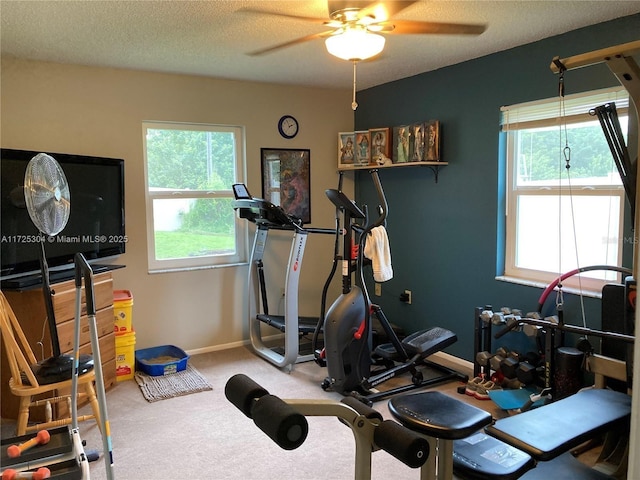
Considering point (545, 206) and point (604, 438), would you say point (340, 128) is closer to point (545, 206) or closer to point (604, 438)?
point (545, 206)

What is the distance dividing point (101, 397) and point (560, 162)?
2.96 metres

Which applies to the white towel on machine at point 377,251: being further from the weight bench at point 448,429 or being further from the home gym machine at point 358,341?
the weight bench at point 448,429

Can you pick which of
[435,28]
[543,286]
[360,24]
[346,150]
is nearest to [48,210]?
[360,24]

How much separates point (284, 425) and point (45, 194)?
193cm

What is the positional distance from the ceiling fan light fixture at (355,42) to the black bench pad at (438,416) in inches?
67.5

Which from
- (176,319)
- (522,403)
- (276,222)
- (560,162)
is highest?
(560,162)

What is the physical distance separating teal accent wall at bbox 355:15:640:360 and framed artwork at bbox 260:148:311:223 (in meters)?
0.73

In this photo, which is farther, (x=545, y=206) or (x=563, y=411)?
(x=545, y=206)

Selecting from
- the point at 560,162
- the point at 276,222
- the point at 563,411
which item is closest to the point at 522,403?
the point at 563,411

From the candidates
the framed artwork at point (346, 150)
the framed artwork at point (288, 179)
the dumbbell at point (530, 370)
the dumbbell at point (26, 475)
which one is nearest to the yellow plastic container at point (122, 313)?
the framed artwork at point (288, 179)

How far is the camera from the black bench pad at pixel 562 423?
171cm

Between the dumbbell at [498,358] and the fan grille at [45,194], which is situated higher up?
the fan grille at [45,194]

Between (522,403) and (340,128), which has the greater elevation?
(340,128)

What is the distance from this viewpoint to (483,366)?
3473 millimetres
